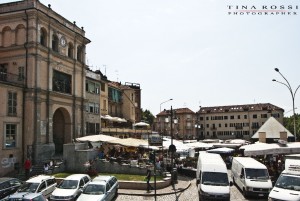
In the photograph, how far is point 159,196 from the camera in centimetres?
2305

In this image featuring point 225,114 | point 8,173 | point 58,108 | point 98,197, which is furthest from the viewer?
point 225,114

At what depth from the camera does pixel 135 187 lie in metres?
24.5

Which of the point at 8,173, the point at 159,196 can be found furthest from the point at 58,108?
the point at 159,196

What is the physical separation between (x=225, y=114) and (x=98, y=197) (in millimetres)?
89322

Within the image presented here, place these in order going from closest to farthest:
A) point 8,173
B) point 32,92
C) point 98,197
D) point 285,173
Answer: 1. point 98,197
2. point 285,173
3. point 8,173
4. point 32,92

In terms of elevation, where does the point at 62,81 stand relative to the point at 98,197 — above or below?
above

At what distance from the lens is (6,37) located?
33.5 metres

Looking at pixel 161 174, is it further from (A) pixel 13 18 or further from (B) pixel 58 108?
(A) pixel 13 18

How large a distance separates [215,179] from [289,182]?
15.4ft

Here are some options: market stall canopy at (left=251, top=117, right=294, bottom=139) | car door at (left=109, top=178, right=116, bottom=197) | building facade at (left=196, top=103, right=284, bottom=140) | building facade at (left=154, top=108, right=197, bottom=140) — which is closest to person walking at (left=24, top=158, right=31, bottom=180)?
car door at (left=109, top=178, right=116, bottom=197)

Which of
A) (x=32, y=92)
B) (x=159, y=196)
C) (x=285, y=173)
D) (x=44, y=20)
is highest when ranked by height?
(x=44, y=20)

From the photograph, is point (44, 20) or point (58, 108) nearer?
point (44, 20)

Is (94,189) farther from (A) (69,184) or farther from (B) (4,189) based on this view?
(B) (4,189)

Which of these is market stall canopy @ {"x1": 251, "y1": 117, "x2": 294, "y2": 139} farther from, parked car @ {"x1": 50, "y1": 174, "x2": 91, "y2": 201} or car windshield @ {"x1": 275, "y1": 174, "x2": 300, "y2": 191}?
parked car @ {"x1": 50, "y1": 174, "x2": 91, "y2": 201}
